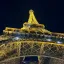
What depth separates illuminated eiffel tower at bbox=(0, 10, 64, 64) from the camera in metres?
24.2

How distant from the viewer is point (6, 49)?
23688 millimetres

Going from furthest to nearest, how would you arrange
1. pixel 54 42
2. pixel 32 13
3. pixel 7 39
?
pixel 32 13, pixel 54 42, pixel 7 39

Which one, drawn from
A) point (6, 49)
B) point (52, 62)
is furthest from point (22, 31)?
point (52, 62)

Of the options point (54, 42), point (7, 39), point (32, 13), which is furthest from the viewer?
point (32, 13)

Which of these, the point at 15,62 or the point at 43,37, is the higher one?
the point at 43,37

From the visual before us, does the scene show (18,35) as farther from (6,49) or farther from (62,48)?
(62,48)

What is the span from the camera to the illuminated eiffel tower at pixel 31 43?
79.4ft

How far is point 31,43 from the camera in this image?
2533 cm

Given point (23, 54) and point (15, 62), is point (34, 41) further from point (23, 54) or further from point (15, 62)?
point (15, 62)

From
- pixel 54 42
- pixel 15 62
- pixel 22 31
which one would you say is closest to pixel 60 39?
pixel 54 42

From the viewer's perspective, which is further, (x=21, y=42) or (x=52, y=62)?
(x=52, y=62)

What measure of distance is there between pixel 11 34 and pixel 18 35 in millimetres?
508

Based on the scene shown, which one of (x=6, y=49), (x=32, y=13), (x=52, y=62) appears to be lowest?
(x=52, y=62)

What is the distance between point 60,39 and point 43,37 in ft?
3.98
